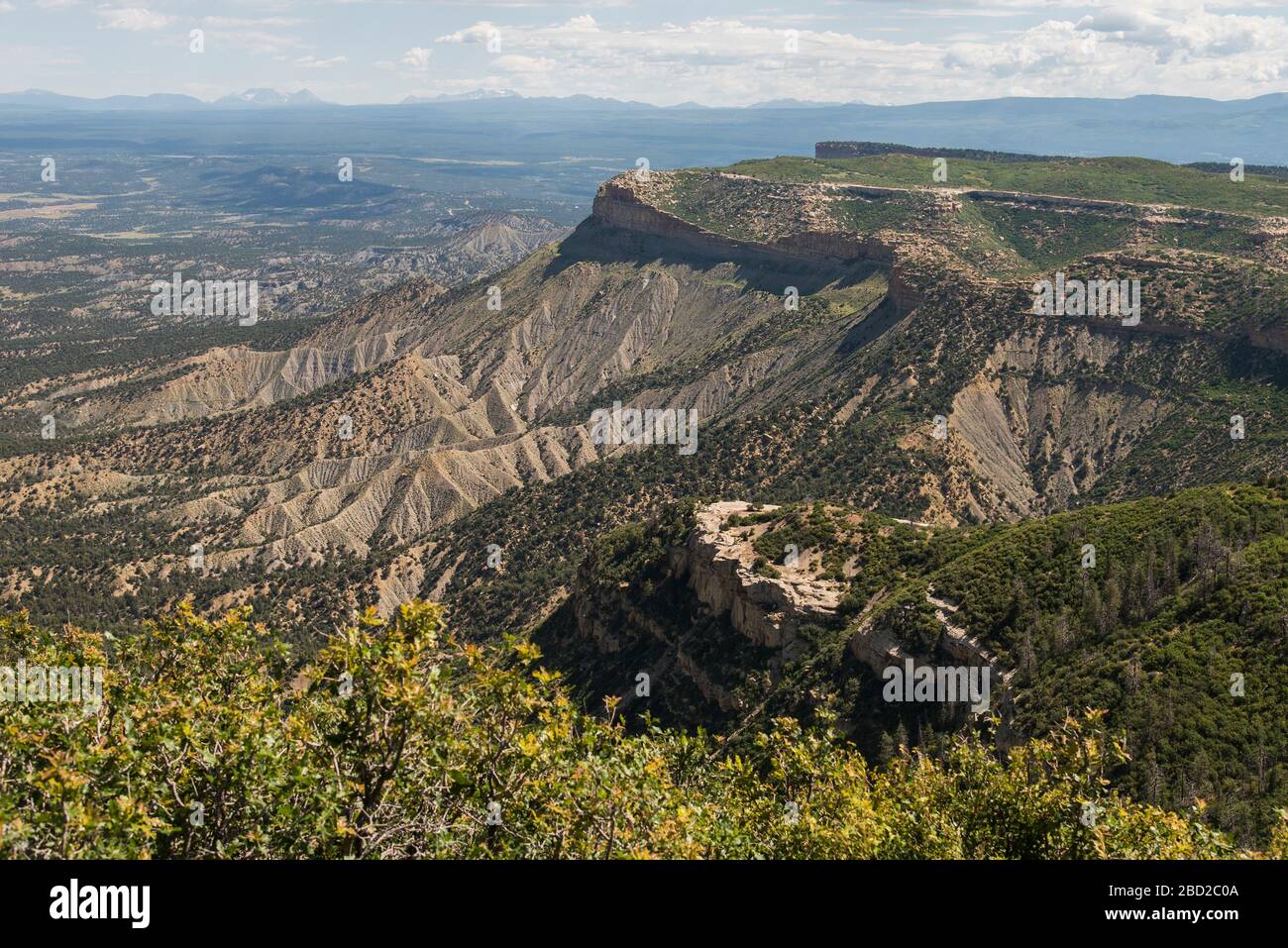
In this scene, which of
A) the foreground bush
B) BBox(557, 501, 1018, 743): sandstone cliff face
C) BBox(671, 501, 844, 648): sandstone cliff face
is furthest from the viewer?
BBox(671, 501, 844, 648): sandstone cliff face

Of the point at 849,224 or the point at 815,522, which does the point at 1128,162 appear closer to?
the point at 849,224

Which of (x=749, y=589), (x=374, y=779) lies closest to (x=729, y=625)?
(x=749, y=589)

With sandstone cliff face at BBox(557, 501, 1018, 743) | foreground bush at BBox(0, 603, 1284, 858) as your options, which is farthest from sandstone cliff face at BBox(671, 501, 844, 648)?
foreground bush at BBox(0, 603, 1284, 858)

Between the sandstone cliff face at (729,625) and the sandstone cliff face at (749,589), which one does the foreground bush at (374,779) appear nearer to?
the sandstone cliff face at (729,625)

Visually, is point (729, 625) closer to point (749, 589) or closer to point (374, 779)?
point (749, 589)

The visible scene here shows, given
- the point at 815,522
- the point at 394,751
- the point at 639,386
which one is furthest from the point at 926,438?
the point at 394,751

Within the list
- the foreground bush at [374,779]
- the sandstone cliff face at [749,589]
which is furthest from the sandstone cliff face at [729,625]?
the foreground bush at [374,779]

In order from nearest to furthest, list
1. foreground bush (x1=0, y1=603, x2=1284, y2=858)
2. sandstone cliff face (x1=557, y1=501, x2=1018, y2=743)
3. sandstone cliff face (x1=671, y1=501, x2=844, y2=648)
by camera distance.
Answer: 1. foreground bush (x1=0, y1=603, x2=1284, y2=858)
2. sandstone cliff face (x1=557, y1=501, x2=1018, y2=743)
3. sandstone cliff face (x1=671, y1=501, x2=844, y2=648)

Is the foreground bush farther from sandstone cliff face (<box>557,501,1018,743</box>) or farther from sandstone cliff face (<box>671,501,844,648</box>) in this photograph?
sandstone cliff face (<box>671,501,844,648</box>)
